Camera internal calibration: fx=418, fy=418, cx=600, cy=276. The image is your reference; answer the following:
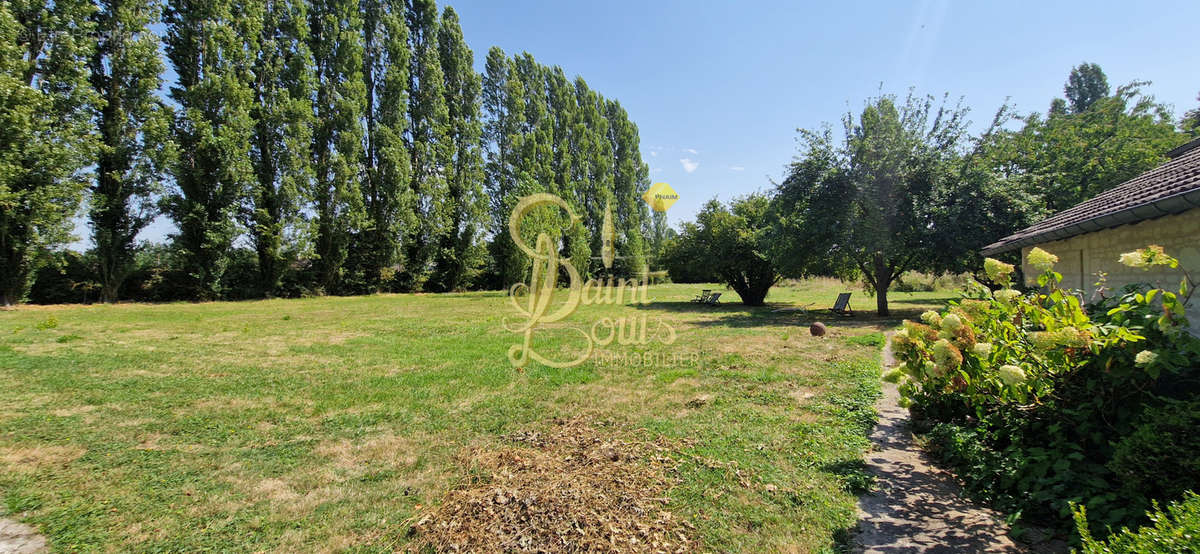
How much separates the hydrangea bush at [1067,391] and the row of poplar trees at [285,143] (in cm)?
2193

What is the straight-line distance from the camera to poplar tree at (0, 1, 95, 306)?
44.3 ft

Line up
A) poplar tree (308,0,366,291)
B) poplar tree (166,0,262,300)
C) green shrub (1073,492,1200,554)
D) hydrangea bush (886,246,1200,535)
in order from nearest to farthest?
green shrub (1073,492,1200,554) < hydrangea bush (886,246,1200,535) < poplar tree (166,0,262,300) < poplar tree (308,0,366,291)

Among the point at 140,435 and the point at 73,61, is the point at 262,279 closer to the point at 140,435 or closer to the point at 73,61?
A: the point at 73,61

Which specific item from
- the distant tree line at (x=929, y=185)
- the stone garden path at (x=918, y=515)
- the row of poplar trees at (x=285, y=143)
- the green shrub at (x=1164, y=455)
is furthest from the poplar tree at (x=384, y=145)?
the green shrub at (x=1164, y=455)

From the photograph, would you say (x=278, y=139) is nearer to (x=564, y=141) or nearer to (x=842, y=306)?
(x=564, y=141)

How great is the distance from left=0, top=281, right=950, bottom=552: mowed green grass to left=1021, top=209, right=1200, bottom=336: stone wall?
8.72 ft

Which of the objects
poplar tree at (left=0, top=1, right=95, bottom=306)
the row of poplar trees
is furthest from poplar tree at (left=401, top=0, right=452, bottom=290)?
poplar tree at (left=0, top=1, right=95, bottom=306)

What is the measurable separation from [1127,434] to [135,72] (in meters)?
27.1

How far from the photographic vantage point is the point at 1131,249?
404cm

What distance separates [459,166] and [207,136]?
11.7 metres

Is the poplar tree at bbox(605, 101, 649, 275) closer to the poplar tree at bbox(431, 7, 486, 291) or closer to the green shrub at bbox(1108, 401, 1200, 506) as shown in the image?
the poplar tree at bbox(431, 7, 486, 291)

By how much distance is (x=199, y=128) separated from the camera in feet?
57.7

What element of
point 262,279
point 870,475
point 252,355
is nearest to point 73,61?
point 262,279

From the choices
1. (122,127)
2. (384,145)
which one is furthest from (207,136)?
(384,145)
